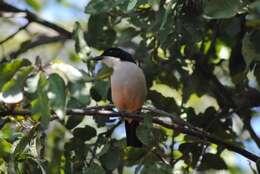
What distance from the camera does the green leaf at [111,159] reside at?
373 cm

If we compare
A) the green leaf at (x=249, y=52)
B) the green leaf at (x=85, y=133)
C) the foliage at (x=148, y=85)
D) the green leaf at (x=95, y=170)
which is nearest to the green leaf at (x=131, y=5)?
the foliage at (x=148, y=85)

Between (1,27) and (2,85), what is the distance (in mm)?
5351

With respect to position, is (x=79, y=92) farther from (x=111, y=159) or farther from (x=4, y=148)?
(x=111, y=159)

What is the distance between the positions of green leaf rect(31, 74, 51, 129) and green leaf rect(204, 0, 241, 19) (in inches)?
31.5

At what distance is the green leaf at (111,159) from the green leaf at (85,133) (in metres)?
0.27

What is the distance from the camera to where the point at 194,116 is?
4.73 metres

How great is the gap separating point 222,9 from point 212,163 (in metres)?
1.55

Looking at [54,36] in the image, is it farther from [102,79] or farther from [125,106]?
[102,79]

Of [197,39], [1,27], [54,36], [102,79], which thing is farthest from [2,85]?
[1,27]

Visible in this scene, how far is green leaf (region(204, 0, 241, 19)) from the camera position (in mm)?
3025

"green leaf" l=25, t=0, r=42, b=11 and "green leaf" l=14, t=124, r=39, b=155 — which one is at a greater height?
"green leaf" l=25, t=0, r=42, b=11

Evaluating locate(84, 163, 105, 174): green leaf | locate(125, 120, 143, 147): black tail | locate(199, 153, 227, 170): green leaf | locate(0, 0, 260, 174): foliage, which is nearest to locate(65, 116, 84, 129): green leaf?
locate(0, 0, 260, 174): foliage

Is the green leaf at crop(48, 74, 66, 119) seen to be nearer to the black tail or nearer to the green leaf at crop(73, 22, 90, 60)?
the green leaf at crop(73, 22, 90, 60)

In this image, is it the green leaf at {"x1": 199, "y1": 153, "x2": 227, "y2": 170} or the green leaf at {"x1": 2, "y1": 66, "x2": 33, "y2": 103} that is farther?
the green leaf at {"x1": 199, "y1": 153, "x2": 227, "y2": 170}
